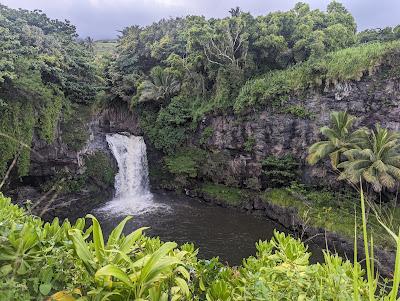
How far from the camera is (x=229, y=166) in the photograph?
1925 cm

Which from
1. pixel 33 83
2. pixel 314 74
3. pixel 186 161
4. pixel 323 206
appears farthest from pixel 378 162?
pixel 33 83

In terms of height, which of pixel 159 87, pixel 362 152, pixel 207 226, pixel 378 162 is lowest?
pixel 207 226

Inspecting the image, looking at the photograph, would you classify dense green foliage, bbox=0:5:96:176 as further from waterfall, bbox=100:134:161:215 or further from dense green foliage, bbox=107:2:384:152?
dense green foliage, bbox=107:2:384:152

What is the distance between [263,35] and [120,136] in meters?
10.3

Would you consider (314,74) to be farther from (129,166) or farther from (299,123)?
(129,166)

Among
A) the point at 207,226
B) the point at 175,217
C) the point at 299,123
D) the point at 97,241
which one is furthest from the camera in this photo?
the point at 299,123

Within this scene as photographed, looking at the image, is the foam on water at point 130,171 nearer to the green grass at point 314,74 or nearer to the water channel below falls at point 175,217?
the water channel below falls at point 175,217

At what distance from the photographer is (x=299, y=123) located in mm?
17203

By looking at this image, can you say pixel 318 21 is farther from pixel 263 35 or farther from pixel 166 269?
pixel 166 269

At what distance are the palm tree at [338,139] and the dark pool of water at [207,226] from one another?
3.91 meters

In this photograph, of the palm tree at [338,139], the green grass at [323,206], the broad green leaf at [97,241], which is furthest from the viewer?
the palm tree at [338,139]

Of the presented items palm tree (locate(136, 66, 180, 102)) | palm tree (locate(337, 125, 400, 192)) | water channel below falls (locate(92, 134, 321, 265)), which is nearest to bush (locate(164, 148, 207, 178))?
water channel below falls (locate(92, 134, 321, 265))

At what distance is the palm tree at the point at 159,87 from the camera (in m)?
20.7

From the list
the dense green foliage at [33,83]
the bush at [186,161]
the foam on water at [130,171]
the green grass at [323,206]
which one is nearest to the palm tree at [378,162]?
the green grass at [323,206]
